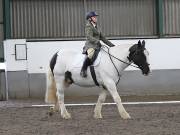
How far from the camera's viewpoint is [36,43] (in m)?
20.6

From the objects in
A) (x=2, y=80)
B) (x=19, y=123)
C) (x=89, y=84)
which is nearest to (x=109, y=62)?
(x=89, y=84)

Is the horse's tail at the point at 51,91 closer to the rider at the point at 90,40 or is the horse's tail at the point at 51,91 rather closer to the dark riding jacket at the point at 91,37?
the rider at the point at 90,40

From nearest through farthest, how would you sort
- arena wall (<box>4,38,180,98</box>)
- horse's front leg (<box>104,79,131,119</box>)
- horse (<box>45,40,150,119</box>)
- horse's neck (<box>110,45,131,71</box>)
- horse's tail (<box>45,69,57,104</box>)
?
horse's front leg (<box>104,79,131,119</box>)
horse (<box>45,40,150,119</box>)
horse's neck (<box>110,45,131,71</box>)
horse's tail (<box>45,69,57,104</box>)
arena wall (<box>4,38,180,98</box>)

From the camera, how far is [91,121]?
13281 millimetres

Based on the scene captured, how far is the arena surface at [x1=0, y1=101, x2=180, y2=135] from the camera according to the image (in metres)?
11.5

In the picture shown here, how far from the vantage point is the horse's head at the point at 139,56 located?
13719 mm

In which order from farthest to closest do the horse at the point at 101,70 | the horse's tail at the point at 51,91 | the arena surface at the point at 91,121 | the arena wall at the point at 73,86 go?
the arena wall at the point at 73,86 → the horse's tail at the point at 51,91 → the horse at the point at 101,70 → the arena surface at the point at 91,121

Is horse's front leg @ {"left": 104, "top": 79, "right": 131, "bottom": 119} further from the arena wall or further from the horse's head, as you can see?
the arena wall

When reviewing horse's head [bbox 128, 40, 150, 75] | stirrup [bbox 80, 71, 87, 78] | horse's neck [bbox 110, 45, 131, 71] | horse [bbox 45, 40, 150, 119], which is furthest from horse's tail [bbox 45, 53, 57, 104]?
horse's head [bbox 128, 40, 150, 75]

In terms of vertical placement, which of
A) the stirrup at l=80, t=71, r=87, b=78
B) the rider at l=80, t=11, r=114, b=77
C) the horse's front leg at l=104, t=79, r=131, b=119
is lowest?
the horse's front leg at l=104, t=79, r=131, b=119

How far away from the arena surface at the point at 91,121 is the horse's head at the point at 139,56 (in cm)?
119

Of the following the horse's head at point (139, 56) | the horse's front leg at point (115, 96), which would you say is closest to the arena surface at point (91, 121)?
the horse's front leg at point (115, 96)

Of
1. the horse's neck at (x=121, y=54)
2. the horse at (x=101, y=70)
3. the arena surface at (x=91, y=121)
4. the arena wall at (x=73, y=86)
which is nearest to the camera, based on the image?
the arena surface at (x=91, y=121)

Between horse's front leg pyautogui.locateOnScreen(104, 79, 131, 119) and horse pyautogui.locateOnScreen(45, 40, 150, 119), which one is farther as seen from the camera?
horse pyautogui.locateOnScreen(45, 40, 150, 119)
